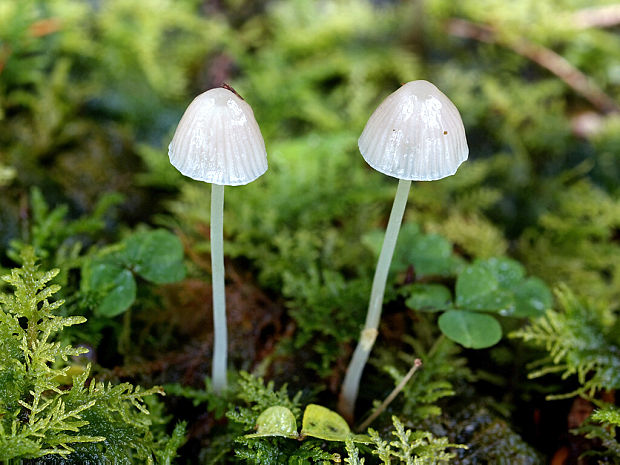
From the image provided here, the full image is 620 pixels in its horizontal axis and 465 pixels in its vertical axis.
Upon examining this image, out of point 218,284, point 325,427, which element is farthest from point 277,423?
point 218,284

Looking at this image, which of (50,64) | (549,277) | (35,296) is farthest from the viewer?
(50,64)

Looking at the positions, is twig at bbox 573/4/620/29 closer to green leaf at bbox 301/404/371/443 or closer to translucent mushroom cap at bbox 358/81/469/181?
translucent mushroom cap at bbox 358/81/469/181

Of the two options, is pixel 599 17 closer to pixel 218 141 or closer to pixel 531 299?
pixel 531 299

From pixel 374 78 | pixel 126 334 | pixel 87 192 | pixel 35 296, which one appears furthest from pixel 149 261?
pixel 374 78

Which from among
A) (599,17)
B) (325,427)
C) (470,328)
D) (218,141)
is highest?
(599,17)

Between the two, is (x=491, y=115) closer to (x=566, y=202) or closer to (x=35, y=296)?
(x=566, y=202)

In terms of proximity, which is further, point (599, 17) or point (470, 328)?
point (599, 17)

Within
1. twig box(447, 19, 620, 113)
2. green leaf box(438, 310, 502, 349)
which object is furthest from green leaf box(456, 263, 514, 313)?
twig box(447, 19, 620, 113)
